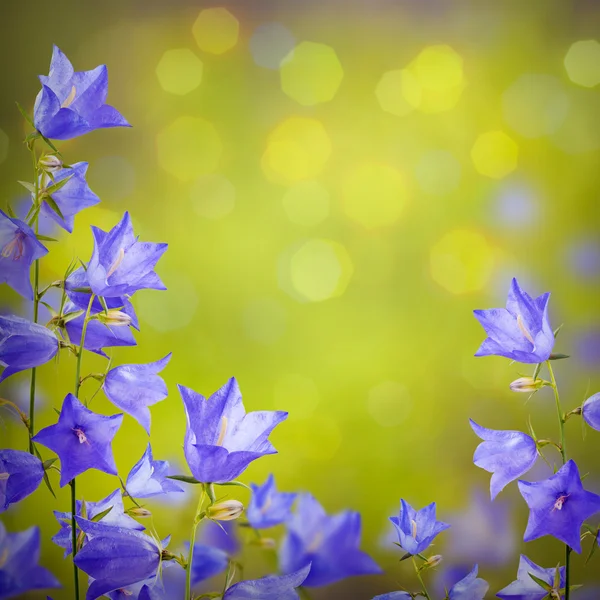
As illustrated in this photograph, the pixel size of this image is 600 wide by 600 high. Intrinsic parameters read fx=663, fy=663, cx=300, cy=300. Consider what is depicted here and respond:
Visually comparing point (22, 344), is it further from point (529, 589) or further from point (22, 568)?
point (529, 589)

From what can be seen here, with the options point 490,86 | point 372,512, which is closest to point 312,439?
point 372,512

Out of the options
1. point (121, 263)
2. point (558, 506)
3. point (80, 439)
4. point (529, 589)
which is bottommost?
point (529, 589)

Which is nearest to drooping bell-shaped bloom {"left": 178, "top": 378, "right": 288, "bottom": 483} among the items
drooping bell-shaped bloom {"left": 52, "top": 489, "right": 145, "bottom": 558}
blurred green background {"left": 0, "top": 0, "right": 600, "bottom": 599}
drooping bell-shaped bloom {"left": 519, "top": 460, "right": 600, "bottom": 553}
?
drooping bell-shaped bloom {"left": 52, "top": 489, "right": 145, "bottom": 558}

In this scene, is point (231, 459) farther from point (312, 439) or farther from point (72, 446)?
point (312, 439)

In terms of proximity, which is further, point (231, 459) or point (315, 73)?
point (315, 73)

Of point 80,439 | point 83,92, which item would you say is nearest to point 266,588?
point 80,439

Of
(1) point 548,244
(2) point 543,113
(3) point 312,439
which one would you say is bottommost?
(3) point 312,439
